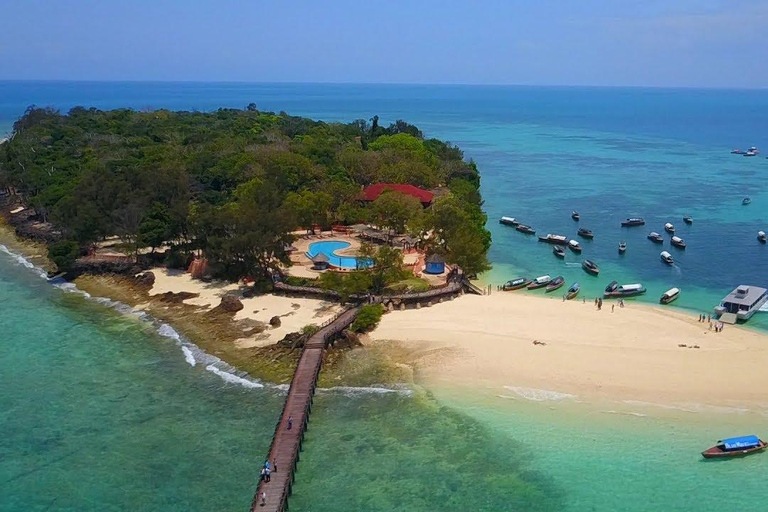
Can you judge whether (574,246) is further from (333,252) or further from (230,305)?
(230,305)

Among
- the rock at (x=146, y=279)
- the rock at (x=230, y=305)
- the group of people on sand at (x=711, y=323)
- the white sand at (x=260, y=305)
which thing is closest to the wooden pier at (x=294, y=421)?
the white sand at (x=260, y=305)

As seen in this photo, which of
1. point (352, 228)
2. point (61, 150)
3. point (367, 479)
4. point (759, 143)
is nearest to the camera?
point (367, 479)

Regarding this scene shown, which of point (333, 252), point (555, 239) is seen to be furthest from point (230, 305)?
point (555, 239)

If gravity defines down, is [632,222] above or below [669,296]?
above

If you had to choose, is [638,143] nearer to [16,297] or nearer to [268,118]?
[268,118]

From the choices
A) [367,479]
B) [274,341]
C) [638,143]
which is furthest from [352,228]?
[638,143]

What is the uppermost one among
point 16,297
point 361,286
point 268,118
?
point 268,118
